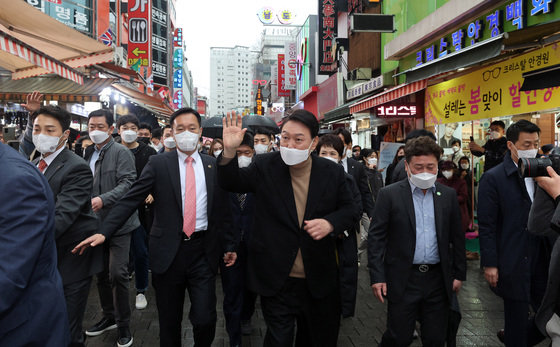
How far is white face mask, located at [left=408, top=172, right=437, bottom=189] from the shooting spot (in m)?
3.35

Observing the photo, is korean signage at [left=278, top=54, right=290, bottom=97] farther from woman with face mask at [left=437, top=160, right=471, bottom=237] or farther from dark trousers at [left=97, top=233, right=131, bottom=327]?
dark trousers at [left=97, top=233, right=131, bottom=327]

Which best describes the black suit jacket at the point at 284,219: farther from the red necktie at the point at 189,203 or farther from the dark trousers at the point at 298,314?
the red necktie at the point at 189,203

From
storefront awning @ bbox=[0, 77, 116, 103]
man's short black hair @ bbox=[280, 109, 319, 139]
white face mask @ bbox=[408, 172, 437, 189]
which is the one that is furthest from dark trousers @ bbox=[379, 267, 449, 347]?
storefront awning @ bbox=[0, 77, 116, 103]

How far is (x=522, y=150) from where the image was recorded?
3.76 m

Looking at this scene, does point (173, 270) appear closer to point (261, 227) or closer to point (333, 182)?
point (261, 227)

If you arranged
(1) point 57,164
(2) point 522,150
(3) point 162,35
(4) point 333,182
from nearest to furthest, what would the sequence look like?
(4) point 333,182 < (1) point 57,164 < (2) point 522,150 < (3) point 162,35

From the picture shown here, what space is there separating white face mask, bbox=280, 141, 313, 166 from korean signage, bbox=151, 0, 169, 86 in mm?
26264

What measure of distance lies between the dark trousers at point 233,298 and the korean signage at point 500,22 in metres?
5.90

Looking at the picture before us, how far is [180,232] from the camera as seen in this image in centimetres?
346

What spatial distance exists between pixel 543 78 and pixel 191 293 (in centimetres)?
560

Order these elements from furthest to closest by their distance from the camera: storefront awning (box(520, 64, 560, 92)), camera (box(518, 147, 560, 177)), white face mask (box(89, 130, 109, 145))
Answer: storefront awning (box(520, 64, 560, 92)) → white face mask (box(89, 130, 109, 145)) → camera (box(518, 147, 560, 177))

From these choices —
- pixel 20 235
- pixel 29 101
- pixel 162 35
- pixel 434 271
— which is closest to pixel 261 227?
pixel 434 271

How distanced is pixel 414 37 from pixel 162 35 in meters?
23.4

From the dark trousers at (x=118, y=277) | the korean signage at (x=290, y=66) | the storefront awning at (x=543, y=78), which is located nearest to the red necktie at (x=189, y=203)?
the dark trousers at (x=118, y=277)
